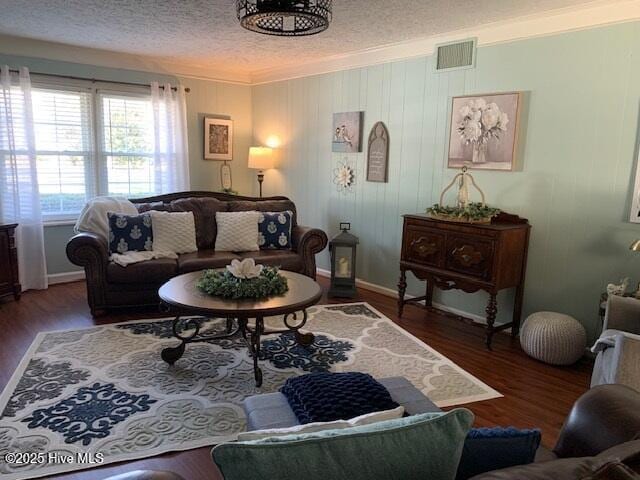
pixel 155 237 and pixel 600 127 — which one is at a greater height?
pixel 600 127

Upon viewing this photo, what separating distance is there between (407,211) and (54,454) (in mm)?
3462

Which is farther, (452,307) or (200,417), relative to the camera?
(452,307)

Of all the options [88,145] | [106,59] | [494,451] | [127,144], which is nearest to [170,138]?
[127,144]

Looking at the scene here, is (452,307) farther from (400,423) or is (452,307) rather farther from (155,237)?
(400,423)

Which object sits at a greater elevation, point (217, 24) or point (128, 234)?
point (217, 24)

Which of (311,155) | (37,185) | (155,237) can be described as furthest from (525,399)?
(37,185)

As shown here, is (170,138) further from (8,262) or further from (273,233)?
(8,262)

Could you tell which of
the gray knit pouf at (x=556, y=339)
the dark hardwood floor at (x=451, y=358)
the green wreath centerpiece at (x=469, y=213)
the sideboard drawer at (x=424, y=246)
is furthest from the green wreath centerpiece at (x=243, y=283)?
the gray knit pouf at (x=556, y=339)

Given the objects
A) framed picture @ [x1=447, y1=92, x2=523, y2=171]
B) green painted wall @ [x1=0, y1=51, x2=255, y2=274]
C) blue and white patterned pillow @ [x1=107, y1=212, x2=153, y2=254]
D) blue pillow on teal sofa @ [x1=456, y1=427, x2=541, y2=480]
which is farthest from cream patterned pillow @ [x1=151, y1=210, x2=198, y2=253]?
blue pillow on teal sofa @ [x1=456, y1=427, x2=541, y2=480]

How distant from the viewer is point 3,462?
83.0 inches

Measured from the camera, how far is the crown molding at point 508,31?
314 cm

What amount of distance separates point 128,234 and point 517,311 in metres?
3.38

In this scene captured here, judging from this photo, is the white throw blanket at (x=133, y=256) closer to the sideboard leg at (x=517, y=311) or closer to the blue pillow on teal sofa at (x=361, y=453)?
the sideboard leg at (x=517, y=311)

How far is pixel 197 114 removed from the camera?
6020mm
